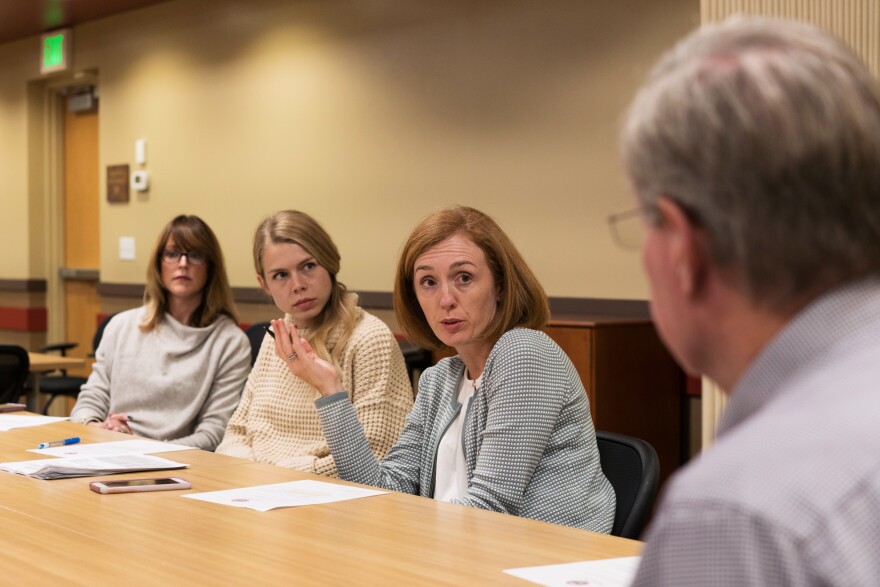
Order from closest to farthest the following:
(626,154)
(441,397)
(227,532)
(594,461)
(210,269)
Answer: (626,154)
(227,532)
(594,461)
(441,397)
(210,269)

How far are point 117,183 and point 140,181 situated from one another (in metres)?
0.33

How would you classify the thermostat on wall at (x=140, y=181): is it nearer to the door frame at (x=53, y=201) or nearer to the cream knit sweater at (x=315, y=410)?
the door frame at (x=53, y=201)

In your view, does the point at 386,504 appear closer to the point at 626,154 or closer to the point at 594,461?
the point at 594,461

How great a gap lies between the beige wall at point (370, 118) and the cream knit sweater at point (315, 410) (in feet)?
4.17

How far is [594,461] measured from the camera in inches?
82.6

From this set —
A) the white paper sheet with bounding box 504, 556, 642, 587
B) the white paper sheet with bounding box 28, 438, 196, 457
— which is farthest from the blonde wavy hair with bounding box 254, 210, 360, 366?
the white paper sheet with bounding box 504, 556, 642, 587

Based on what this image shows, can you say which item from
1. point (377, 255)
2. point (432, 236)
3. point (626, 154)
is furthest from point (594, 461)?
point (377, 255)

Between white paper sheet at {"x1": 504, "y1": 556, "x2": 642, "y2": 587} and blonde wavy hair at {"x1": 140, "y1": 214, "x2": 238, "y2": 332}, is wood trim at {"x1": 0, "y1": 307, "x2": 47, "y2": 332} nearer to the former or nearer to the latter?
blonde wavy hair at {"x1": 140, "y1": 214, "x2": 238, "y2": 332}

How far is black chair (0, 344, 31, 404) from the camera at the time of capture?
4.80m

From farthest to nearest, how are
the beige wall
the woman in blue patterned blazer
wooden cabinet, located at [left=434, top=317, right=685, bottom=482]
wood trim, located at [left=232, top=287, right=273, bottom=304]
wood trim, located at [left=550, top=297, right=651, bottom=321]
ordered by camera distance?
wood trim, located at [left=232, top=287, right=273, bottom=304], the beige wall, wood trim, located at [left=550, top=297, right=651, bottom=321], wooden cabinet, located at [left=434, top=317, right=685, bottom=482], the woman in blue patterned blazer

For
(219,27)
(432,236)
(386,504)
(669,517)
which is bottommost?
(386,504)

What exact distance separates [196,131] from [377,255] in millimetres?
→ 1851

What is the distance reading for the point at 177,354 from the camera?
3.65 meters

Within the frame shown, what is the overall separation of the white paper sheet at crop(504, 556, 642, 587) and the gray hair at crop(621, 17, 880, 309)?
77cm
